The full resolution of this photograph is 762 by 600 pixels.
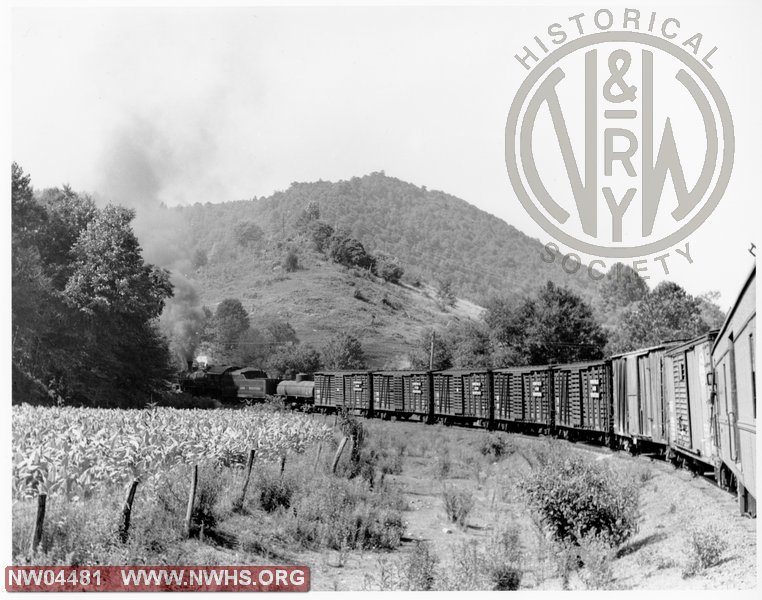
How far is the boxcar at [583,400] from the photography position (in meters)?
25.5

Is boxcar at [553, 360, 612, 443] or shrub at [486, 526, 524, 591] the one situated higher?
boxcar at [553, 360, 612, 443]

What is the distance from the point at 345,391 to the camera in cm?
5144

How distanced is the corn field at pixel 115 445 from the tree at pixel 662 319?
2906 inches

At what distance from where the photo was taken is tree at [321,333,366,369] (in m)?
88.0

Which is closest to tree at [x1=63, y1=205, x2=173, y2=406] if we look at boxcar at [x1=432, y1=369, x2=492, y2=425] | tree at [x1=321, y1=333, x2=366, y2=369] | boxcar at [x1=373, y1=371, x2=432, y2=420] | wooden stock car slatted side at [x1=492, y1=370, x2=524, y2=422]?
boxcar at [x1=373, y1=371, x2=432, y2=420]

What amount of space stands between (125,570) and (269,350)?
8094 cm

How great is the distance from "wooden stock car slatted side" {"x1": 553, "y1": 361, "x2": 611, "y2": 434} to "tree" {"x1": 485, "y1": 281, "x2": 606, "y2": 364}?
1776 inches

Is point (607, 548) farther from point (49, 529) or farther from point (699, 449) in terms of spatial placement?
point (49, 529)

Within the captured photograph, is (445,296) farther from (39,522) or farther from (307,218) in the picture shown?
(39,522)

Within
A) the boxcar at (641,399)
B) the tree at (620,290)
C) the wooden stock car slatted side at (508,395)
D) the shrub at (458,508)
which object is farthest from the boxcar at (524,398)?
the tree at (620,290)

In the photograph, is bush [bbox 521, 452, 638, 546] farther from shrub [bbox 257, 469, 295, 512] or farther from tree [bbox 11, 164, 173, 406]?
tree [bbox 11, 164, 173, 406]

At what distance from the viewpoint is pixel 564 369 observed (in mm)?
29062

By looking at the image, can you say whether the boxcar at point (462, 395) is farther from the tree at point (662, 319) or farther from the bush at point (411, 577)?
the tree at point (662, 319)

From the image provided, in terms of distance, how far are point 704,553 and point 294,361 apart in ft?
240
